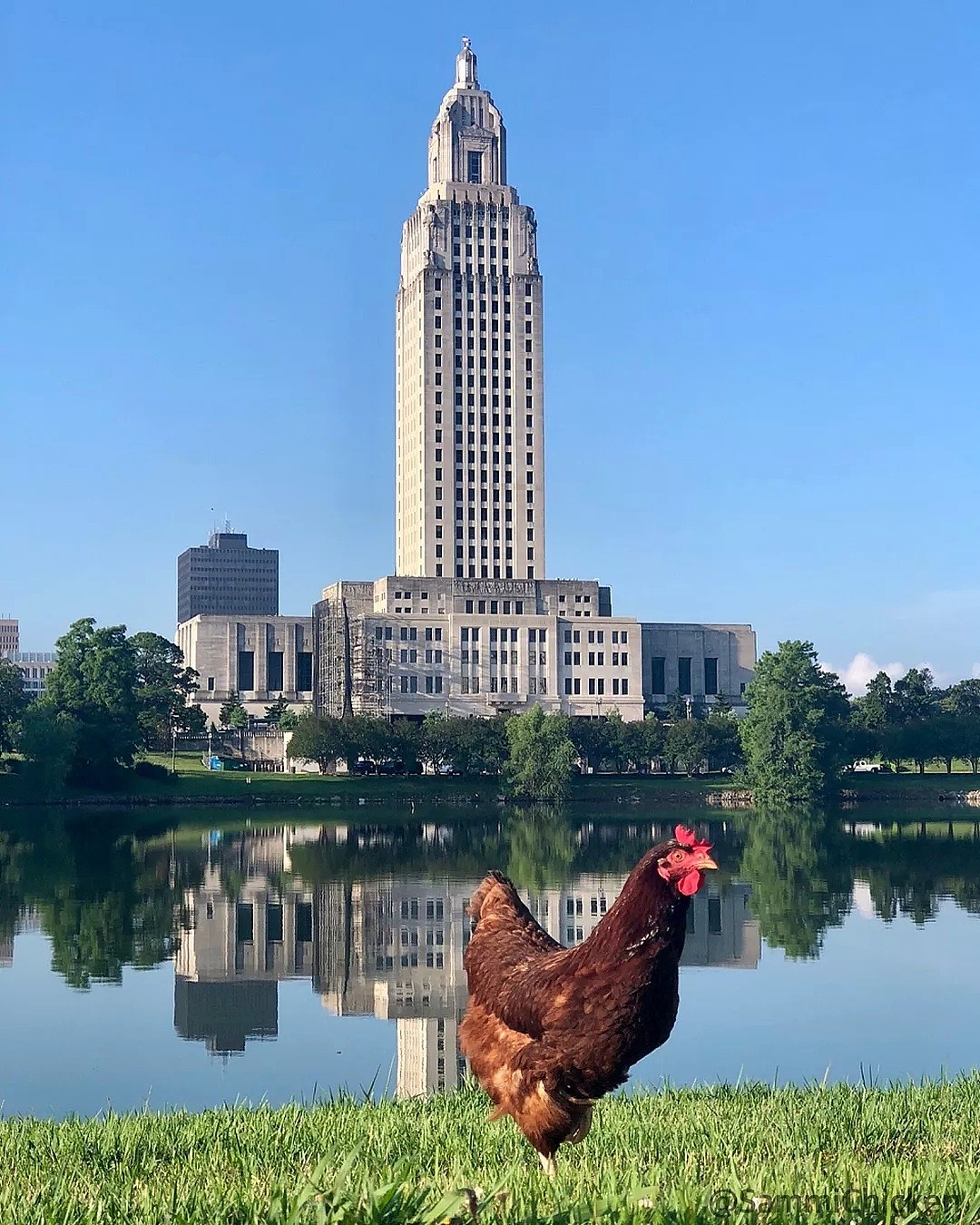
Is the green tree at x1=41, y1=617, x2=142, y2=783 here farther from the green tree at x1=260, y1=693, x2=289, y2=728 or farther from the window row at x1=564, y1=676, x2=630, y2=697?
the window row at x1=564, y1=676, x2=630, y2=697

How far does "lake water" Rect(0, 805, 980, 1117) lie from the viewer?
1962 cm

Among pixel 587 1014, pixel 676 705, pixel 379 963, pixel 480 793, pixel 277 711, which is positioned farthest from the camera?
pixel 676 705

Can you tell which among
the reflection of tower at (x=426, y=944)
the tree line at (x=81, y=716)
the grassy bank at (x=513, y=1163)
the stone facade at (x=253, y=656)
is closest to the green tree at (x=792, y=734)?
the tree line at (x=81, y=716)

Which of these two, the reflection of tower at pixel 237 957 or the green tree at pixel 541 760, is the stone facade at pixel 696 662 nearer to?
the green tree at pixel 541 760

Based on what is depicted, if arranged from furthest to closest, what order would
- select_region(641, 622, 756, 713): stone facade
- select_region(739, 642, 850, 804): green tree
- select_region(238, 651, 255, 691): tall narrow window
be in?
1. select_region(238, 651, 255, 691): tall narrow window
2. select_region(641, 622, 756, 713): stone facade
3. select_region(739, 642, 850, 804): green tree

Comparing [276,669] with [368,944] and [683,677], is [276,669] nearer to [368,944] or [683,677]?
[683,677]

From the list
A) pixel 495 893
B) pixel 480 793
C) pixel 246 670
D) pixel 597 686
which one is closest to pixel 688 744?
pixel 480 793

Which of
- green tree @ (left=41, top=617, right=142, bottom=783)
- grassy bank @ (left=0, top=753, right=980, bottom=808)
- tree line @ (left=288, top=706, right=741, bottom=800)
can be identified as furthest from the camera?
tree line @ (left=288, top=706, right=741, bottom=800)

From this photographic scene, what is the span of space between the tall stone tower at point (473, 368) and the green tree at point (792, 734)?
52887 mm

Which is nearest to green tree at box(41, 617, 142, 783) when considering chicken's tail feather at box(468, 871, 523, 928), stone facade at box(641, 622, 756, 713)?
stone facade at box(641, 622, 756, 713)

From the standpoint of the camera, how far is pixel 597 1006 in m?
7.19

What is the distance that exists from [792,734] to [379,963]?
2891 inches

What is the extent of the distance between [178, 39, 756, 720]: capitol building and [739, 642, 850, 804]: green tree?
156 feet

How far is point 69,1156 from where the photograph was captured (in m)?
8.80
